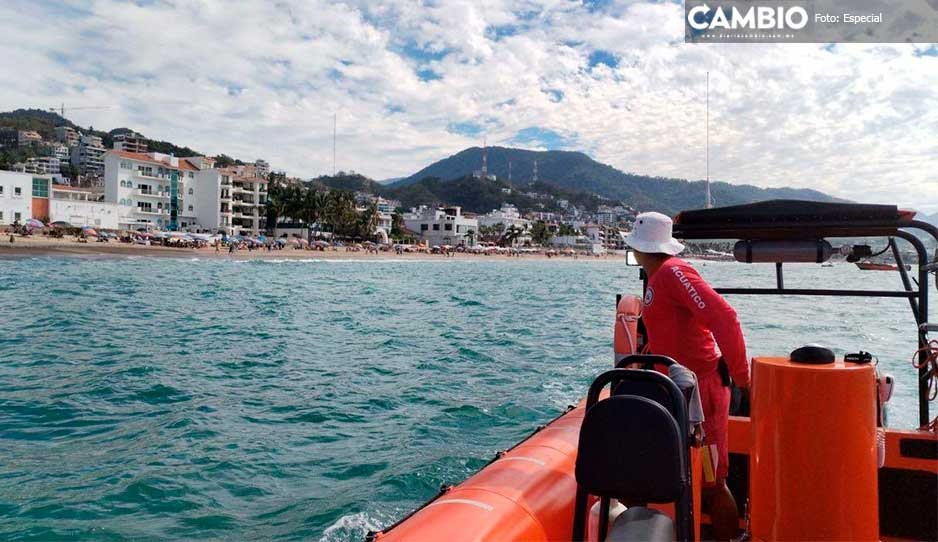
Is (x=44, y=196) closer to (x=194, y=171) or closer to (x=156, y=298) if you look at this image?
(x=194, y=171)

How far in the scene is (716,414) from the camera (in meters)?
3.33

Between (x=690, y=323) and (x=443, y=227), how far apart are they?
12046 cm

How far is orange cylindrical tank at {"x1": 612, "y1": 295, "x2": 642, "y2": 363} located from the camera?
5633mm

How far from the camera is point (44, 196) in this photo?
220 ft

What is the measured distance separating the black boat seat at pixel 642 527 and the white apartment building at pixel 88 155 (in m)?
177

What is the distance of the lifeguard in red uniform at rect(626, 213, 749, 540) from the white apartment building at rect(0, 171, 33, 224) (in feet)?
243

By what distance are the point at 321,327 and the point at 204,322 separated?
338cm

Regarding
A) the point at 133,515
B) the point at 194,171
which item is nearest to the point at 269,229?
the point at 194,171

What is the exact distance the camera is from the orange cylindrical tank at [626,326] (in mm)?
5633

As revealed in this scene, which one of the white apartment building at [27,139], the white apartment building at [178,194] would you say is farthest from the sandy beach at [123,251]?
the white apartment building at [27,139]

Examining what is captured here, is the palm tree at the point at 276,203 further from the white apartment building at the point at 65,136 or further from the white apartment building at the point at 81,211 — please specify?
the white apartment building at the point at 65,136

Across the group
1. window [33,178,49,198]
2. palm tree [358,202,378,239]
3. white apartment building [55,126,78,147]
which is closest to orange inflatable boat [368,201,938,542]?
window [33,178,49,198]

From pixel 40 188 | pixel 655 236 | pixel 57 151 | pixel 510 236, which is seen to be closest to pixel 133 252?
pixel 40 188

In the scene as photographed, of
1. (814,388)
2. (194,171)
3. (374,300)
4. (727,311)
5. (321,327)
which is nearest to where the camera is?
(814,388)
